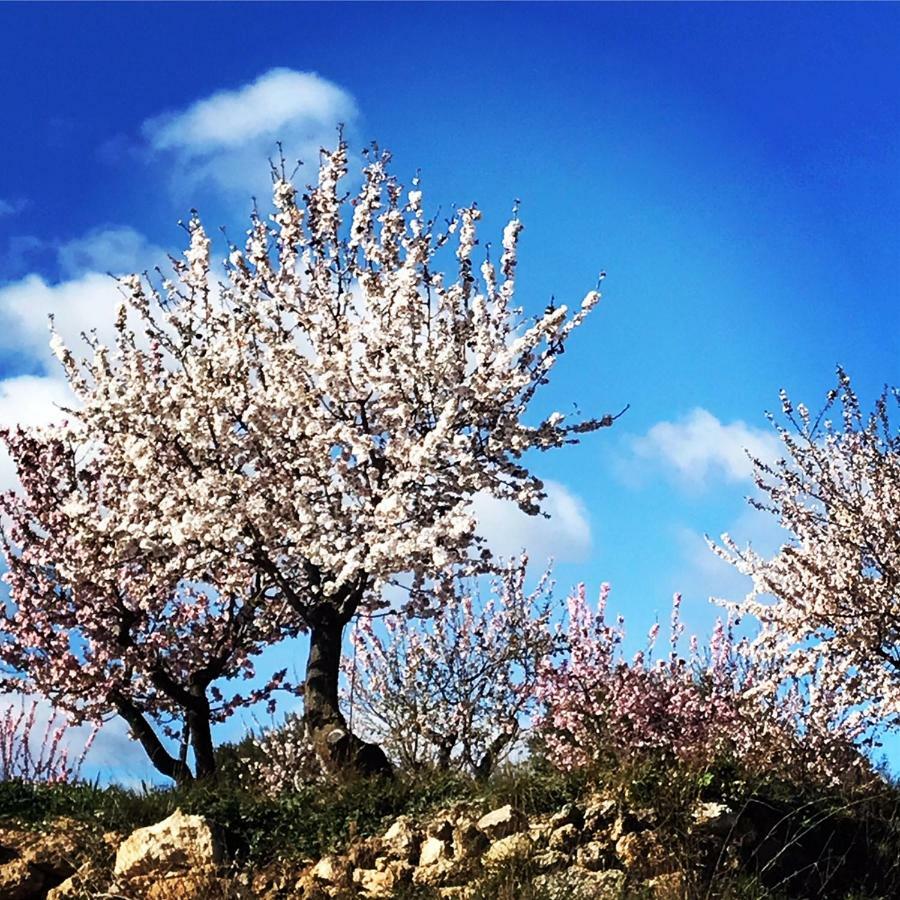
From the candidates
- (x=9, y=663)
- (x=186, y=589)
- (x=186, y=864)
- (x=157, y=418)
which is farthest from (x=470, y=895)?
(x=9, y=663)

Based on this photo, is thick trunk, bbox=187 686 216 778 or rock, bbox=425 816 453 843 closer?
rock, bbox=425 816 453 843

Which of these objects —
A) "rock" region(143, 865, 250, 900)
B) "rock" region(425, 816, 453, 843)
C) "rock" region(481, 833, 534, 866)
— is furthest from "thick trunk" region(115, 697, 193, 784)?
"rock" region(481, 833, 534, 866)

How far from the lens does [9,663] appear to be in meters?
14.0

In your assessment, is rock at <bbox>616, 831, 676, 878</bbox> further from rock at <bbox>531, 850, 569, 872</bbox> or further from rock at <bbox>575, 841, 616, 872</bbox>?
rock at <bbox>531, 850, 569, 872</bbox>

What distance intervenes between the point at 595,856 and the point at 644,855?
0.42m

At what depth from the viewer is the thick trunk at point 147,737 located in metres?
13.4

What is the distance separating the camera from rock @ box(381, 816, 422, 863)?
8.51 meters

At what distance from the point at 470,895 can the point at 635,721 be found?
5.52 m

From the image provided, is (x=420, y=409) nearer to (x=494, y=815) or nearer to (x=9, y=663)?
(x=494, y=815)

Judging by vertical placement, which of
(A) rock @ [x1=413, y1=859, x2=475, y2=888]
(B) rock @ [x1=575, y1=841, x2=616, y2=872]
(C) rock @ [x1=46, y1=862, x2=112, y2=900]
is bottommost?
(B) rock @ [x1=575, y1=841, x2=616, y2=872]

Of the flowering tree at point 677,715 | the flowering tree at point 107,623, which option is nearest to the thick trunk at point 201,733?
the flowering tree at point 107,623

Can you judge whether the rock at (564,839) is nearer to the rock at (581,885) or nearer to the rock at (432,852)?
the rock at (581,885)

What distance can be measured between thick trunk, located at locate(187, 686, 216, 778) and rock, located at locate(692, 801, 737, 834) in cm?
663

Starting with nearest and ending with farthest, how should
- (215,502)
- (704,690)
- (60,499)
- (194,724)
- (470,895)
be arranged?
(470,895) < (215,502) < (194,724) < (60,499) < (704,690)
